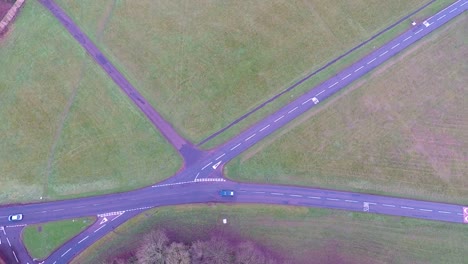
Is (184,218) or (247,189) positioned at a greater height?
(247,189)

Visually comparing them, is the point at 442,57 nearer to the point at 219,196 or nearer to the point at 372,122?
the point at 372,122

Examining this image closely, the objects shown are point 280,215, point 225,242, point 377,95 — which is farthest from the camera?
point 377,95

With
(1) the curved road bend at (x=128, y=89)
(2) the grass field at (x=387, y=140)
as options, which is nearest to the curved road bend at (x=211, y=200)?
(2) the grass field at (x=387, y=140)

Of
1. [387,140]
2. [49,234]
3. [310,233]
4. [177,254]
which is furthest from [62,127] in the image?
[387,140]

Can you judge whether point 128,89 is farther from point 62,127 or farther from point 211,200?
point 211,200

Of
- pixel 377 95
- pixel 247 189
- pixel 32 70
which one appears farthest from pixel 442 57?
pixel 32 70

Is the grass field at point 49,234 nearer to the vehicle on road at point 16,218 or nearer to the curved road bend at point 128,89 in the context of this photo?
the vehicle on road at point 16,218

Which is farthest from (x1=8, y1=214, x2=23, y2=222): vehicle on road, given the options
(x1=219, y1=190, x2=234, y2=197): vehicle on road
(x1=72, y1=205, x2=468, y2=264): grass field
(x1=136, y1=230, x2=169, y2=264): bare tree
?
(x1=219, y1=190, x2=234, y2=197): vehicle on road
